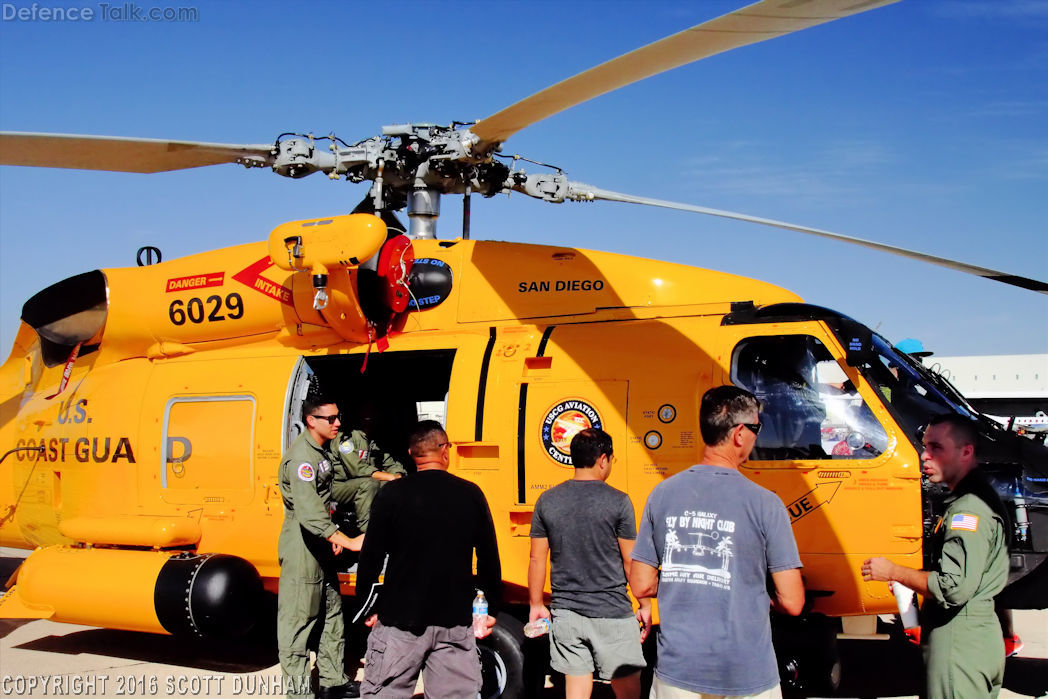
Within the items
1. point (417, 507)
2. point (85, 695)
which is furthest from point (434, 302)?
point (85, 695)

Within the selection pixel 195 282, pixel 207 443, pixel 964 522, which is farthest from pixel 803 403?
pixel 195 282

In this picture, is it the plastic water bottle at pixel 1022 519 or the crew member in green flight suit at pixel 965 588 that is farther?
the plastic water bottle at pixel 1022 519

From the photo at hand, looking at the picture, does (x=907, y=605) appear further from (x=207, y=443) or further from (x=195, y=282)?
(x=195, y=282)

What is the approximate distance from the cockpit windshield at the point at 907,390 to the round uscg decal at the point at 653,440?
1.32 metres

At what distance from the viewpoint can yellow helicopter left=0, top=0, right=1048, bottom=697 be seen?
5.19 metres

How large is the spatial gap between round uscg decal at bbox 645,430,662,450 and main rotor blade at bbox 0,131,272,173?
Result: 3604 millimetres

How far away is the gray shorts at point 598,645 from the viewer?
14.3ft

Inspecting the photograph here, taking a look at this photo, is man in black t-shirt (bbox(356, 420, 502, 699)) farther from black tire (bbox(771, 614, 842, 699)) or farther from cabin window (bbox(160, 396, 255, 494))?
cabin window (bbox(160, 396, 255, 494))

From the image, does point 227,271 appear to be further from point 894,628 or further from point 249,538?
point 894,628

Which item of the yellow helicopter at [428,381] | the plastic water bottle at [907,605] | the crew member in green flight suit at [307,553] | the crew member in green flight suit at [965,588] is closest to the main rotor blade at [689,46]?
the yellow helicopter at [428,381]

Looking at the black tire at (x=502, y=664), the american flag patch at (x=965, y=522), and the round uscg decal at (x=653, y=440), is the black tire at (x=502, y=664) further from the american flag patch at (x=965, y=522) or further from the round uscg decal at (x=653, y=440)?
the american flag patch at (x=965, y=522)

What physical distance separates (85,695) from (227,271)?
3.41 metres

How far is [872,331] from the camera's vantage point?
17.9 feet

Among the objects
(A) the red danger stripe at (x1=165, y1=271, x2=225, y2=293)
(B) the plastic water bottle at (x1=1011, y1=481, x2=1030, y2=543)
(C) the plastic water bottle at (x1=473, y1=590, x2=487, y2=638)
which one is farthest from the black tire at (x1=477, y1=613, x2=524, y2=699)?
(A) the red danger stripe at (x1=165, y1=271, x2=225, y2=293)
